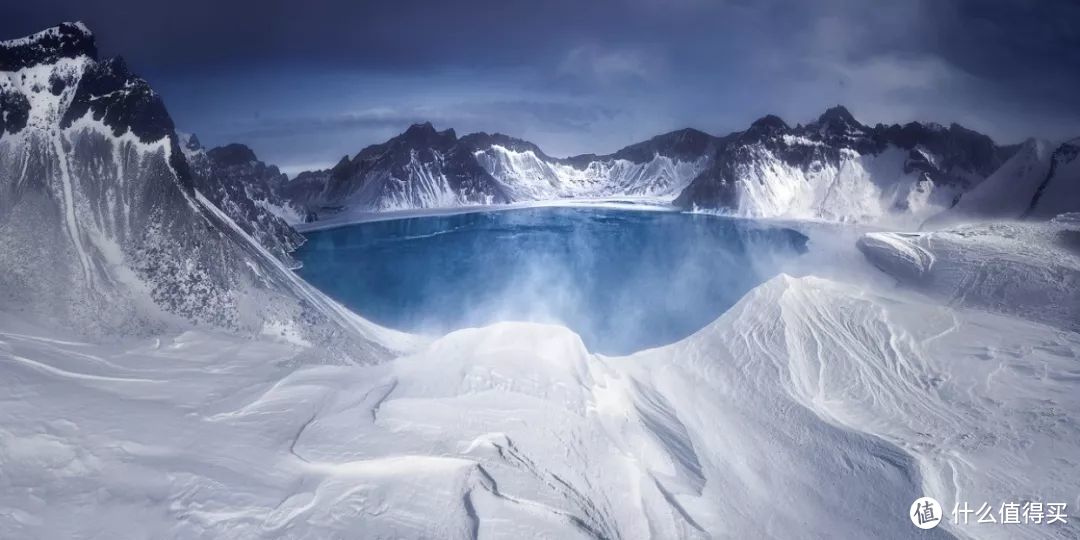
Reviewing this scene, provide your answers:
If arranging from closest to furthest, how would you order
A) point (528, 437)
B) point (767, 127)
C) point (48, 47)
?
point (528, 437) < point (48, 47) < point (767, 127)

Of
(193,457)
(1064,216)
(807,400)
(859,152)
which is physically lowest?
(807,400)

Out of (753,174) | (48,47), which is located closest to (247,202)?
(48,47)

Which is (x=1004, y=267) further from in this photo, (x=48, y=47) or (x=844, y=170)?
(x=844, y=170)

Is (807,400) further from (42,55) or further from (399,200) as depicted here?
(399,200)

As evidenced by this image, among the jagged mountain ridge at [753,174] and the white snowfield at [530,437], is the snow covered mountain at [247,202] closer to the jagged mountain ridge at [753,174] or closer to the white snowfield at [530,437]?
the white snowfield at [530,437]

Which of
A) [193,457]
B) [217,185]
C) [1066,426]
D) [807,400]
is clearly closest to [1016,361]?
[1066,426]

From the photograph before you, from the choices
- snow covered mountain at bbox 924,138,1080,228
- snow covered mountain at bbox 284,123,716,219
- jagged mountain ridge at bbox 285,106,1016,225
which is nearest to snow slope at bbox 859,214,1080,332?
snow covered mountain at bbox 924,138,1080,228
